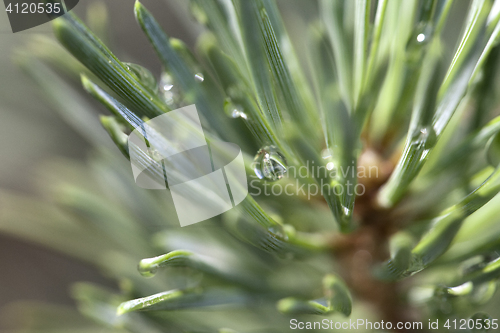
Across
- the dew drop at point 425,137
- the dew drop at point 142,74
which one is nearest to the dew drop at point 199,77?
the dew drop at point 142,74

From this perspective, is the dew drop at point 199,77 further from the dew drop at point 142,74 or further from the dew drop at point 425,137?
the dew drop at point 425,137

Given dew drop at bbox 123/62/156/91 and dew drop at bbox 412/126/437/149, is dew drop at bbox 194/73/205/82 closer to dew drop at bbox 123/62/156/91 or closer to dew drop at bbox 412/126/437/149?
dew drop at bbox 123/62/156/91

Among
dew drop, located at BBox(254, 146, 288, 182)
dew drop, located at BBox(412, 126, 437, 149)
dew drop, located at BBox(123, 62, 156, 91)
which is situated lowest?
dew drop, located at BBox(412, 126, 437, 149)

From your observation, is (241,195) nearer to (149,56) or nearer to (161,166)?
(161,166)

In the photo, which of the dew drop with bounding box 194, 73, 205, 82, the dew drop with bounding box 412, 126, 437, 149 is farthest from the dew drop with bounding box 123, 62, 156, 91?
the dew drop with bounding box 412, 126, 437, 149

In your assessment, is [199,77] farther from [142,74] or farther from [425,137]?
Result: [425,137]

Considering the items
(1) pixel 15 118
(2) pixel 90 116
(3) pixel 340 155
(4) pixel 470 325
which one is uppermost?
(1) pixel 15 118

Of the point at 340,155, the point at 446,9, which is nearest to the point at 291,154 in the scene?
the point at 340,155

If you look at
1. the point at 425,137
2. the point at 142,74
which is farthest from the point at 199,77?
the point at 425,137
